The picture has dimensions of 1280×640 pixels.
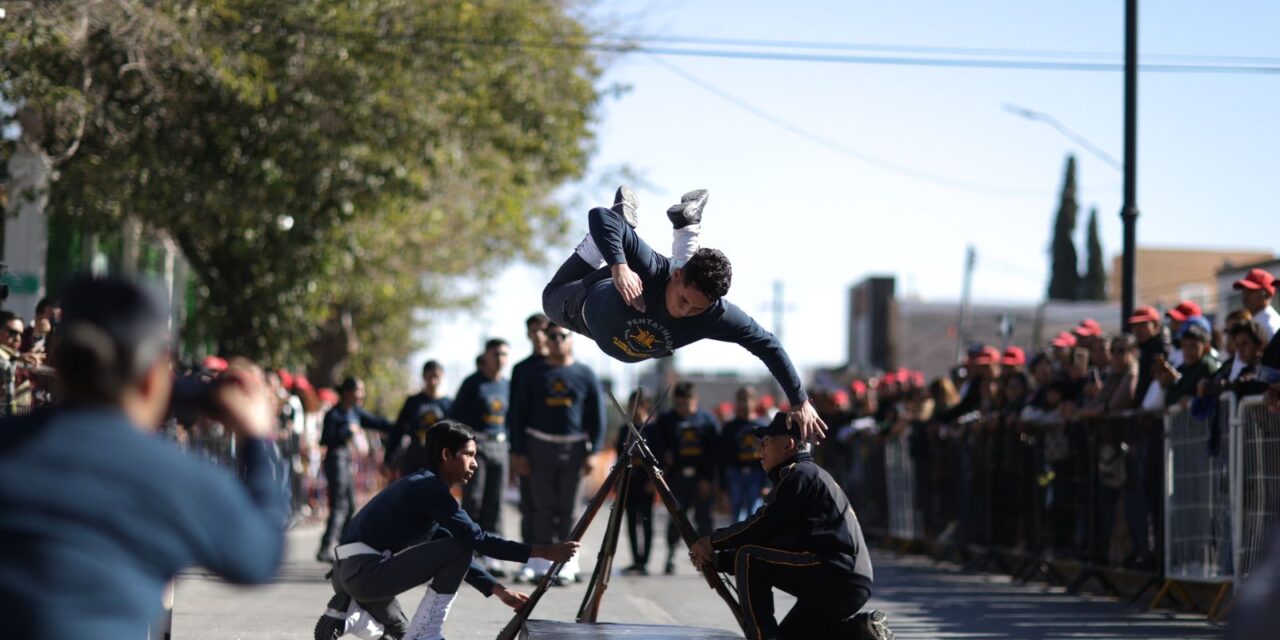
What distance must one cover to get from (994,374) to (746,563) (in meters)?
9.48

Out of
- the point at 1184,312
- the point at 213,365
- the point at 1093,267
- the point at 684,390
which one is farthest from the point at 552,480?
the point at 1093,267

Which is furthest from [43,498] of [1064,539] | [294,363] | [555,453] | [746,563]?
[294,363]

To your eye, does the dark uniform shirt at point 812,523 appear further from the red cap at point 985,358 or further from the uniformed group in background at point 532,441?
the red cap at point 985,358

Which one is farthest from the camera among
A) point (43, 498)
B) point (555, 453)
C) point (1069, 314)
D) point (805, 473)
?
point (1069, 314)

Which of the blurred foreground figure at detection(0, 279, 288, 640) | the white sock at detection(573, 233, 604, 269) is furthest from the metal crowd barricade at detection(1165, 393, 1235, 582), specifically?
the blurred foreground figure at detection(0, 279, 288, 640)

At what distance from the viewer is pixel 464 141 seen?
949 inches

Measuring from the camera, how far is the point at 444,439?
8.12m

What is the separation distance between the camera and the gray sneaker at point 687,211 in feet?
27.8

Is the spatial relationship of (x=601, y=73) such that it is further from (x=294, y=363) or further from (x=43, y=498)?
(x=43, y=498)

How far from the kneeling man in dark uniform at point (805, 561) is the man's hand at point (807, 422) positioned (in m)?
0.14

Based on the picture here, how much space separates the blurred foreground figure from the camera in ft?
11.5

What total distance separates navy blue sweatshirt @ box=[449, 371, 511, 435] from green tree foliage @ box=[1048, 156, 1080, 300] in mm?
64675

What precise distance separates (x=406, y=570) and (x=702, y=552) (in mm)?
1446

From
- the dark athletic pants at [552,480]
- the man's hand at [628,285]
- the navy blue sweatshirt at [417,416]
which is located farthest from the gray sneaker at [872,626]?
the navy blue sweatshirt at [417,416]
